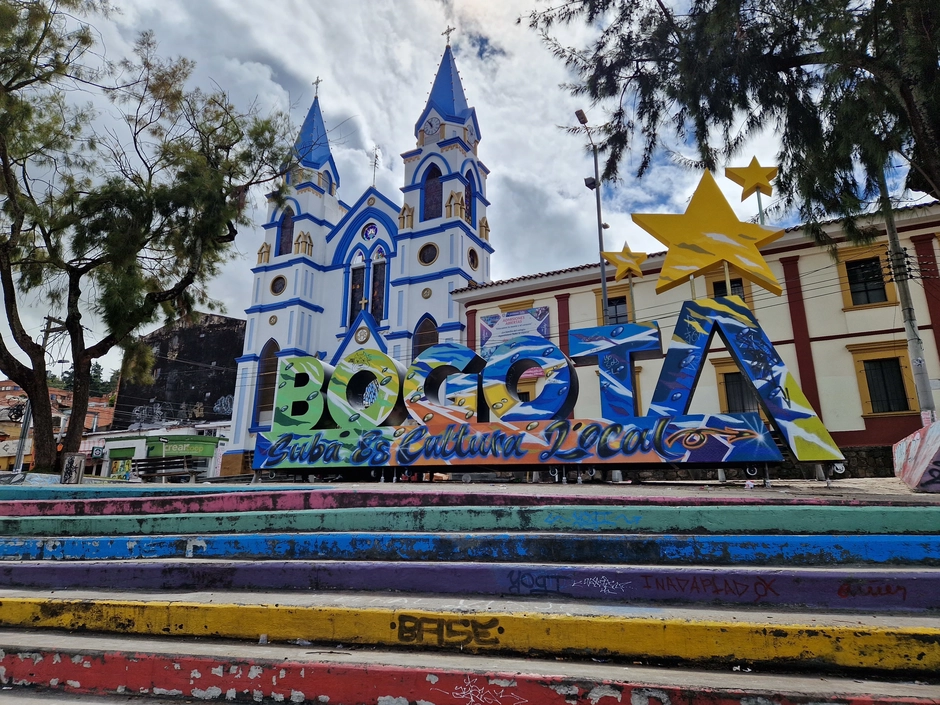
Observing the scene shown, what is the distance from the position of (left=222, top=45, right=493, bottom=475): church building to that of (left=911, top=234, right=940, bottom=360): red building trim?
15683mm

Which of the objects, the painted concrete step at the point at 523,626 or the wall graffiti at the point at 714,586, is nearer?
the painted concrete step at the point at 523,626

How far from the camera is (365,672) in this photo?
2.99 metres

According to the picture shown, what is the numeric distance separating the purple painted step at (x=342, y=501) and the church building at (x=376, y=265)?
19.1m

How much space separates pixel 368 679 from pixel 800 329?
695 inches

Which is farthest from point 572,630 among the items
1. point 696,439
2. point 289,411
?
point 289,411

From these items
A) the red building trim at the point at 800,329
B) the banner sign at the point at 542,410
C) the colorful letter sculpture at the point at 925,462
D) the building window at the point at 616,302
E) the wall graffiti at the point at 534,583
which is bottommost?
the wall graffiti at the point at 534,583

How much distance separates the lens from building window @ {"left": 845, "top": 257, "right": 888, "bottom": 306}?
657 inches

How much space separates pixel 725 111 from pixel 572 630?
7843mm

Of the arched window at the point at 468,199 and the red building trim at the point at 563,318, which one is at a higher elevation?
the arched window at the point at 468,199

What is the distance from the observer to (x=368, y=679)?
9.79 feet

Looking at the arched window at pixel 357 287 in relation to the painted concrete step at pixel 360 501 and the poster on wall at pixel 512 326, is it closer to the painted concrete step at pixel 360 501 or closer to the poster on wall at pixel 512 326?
the poster on wall at pixel 512 326

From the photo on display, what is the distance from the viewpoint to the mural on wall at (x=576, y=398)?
9352 mm

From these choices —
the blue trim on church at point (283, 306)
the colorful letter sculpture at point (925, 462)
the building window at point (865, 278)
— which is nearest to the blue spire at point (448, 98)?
the blue trim on church at point (283, 306)

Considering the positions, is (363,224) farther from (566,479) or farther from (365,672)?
(365,672)
